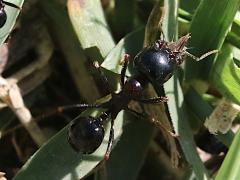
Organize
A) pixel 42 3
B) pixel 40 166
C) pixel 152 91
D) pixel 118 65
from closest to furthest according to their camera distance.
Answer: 1. pixel 40 166
2. pixel 118 65
3. pixel 152 91
4. pixel 42 3

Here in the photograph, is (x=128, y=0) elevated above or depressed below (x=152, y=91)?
above

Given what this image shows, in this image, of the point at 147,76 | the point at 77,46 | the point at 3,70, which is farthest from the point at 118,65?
the point at 3,70

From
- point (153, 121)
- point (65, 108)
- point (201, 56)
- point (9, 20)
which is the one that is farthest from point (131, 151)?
point (9, 20)

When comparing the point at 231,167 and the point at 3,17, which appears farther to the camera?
the point at 3,17

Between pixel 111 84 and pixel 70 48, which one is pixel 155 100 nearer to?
pixel 111 84

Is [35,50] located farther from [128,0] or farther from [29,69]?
[128,0]

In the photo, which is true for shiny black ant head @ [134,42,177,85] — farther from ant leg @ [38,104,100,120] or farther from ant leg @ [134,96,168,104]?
ant leg @ [38,104,100,120]
